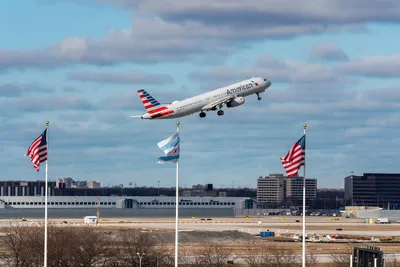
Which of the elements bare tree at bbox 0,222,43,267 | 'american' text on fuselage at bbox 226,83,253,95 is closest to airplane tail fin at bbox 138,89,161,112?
'american' text on fuselage at bbox 226,83,253,95

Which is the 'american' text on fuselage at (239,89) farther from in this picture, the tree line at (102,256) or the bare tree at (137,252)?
the bare tree at (137,252)

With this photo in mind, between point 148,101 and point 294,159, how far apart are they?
67167 mm

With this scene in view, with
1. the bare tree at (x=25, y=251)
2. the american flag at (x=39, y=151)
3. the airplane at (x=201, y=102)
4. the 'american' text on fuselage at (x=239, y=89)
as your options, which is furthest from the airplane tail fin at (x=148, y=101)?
the american flag at (x=39, y=151)

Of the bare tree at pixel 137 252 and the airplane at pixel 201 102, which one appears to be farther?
the airplane at pixel 201 102

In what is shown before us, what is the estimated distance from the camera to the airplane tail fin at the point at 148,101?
15538cm

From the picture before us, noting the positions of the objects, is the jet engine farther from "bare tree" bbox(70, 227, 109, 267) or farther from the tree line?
"bare tree" bbox(70, 227, 109, 267)

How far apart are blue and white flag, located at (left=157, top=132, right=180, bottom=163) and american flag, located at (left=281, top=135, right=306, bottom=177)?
8.97m

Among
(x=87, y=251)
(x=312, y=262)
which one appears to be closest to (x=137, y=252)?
(x=87, y=251)

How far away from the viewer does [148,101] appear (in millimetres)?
156625

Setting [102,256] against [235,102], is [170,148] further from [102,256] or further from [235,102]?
[235,102]

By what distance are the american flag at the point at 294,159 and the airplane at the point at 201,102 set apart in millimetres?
60388

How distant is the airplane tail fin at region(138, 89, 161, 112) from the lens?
155m

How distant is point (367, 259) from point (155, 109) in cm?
6261

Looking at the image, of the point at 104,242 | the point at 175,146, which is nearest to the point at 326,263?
the point at 104,242
